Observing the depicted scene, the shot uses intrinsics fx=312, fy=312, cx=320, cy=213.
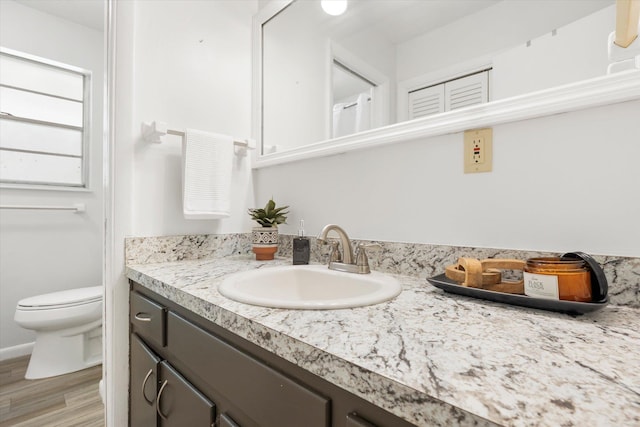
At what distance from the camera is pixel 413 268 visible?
940mm

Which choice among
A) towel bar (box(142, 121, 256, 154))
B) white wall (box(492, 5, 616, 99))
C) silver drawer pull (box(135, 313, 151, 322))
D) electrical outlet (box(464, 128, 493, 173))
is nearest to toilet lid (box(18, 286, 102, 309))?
silver drawer pull (box(135, 313, 151, 322))

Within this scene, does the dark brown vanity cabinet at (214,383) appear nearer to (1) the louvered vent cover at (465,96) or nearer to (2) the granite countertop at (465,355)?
(2) the granite countertop at (465,355)

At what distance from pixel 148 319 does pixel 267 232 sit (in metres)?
0.52

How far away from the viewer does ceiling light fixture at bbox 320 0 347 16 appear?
121 cm

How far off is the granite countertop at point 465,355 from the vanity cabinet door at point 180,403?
0.20 meters

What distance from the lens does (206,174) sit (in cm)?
127

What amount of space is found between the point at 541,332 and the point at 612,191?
1.31 ft

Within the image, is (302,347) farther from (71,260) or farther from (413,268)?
(71,260)

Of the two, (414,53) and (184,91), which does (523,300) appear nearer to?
(414,53)

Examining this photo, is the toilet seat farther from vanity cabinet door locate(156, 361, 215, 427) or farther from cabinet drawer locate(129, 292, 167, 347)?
vanity cabinet door locate(156, 361, 215, 427)

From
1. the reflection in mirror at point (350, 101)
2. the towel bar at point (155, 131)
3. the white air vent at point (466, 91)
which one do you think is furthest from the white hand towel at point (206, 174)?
the white air vent at point (466, 91)

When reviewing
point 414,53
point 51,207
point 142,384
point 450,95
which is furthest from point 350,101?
point 51,207

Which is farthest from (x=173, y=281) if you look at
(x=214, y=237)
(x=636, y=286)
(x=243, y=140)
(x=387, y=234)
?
(x=636, y=286)

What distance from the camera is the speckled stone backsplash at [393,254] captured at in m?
0.63
